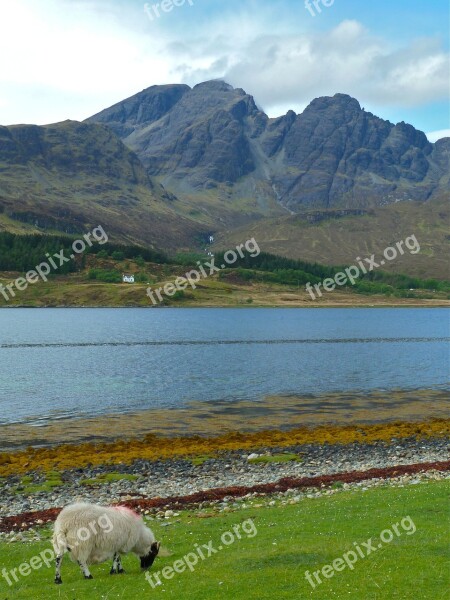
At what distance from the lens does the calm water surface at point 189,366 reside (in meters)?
75.6

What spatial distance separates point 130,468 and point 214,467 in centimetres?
584

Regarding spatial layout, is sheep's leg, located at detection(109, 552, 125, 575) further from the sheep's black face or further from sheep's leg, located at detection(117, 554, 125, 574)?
the sheep's black face

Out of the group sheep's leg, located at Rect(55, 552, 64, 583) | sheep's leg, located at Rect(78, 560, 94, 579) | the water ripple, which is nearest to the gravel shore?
sheep's leg, located at Rect(55, 552, 64, 583)

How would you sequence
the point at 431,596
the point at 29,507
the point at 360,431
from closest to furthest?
the point at 431,596
the point at 29,507
the point at 360,431

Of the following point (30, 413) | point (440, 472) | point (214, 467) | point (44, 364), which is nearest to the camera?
point (440, 472)

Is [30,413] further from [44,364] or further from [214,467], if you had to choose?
[44,364]

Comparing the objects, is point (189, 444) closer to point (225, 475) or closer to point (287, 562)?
point (225, 475)

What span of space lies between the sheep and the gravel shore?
43.1ft

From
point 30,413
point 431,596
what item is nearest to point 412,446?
point 431,596

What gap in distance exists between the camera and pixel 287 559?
18016mm
